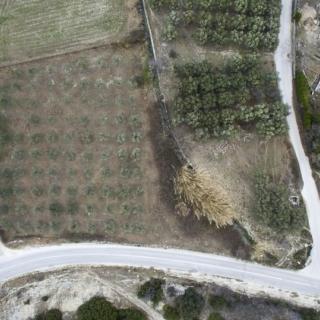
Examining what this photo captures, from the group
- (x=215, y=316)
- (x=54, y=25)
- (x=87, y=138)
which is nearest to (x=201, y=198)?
(x=215, y=316)

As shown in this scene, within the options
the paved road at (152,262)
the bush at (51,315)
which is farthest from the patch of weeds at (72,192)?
the bush at (51,315)

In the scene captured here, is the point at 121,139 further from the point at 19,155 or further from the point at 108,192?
the point at 19,155

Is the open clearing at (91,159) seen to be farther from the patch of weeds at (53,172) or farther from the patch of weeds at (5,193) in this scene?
the patch of weeds at (5,193)

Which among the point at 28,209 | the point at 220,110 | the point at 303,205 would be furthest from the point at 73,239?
the point at 303,205

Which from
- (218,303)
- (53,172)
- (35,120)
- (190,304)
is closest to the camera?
(190,304)

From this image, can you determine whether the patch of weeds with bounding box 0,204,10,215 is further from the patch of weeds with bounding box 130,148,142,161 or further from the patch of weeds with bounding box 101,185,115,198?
the patch of weeds with bounding box 130,148,142,161

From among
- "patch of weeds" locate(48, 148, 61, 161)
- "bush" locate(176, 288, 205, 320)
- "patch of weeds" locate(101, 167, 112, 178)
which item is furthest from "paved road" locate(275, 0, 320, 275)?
"patch of weeds" locate(48, 148, 61, 161)
